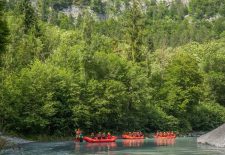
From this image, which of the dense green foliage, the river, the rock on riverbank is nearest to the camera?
the river

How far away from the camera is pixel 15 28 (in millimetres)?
82000

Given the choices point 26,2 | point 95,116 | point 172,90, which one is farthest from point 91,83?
point 26,2

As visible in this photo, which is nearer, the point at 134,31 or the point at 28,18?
the point at 28,18

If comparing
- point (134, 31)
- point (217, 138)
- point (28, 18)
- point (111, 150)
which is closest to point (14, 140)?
point (111, 150)

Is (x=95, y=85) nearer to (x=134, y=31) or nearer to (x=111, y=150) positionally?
(x=111, y=150)

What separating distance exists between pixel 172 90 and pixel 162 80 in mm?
4530

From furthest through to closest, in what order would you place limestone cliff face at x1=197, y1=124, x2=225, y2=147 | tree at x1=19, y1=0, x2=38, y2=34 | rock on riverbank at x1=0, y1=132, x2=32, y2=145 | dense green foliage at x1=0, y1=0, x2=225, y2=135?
tree at x1=19, y1=0, x2=38, y2=34, dense green foliage at x1=0, y1=0, x2=225, y2=135, rock on riverbank at x1=0, y1=132, x2=32, y2=145, limestone cliff face at x1=197, y1=124, x2=225, y2=147

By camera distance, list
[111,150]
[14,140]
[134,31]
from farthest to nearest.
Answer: [134,31]
[14,140]
[111,150]

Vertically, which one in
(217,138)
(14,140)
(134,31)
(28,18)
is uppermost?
(28,18)

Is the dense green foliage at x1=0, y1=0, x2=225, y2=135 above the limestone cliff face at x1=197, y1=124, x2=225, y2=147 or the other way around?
above

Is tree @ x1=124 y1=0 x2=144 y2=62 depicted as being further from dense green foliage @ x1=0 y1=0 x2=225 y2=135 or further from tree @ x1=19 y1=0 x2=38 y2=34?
tree @ x1=19 y1=0 x2=38 y2=34

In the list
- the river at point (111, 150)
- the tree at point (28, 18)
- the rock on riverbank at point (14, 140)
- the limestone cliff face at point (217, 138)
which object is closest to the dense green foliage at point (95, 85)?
the tree at point (28, 18)

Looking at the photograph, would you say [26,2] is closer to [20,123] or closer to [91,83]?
[91,83]

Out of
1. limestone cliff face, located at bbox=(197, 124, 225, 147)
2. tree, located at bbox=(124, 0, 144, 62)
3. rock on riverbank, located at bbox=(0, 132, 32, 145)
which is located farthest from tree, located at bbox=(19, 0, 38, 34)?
limestone cliff face, located at bbox=(197, 124, 225, 147)
